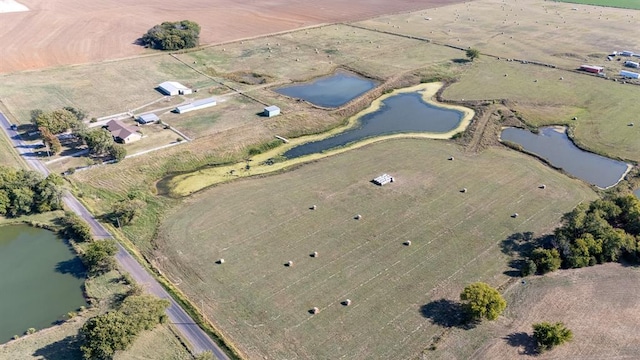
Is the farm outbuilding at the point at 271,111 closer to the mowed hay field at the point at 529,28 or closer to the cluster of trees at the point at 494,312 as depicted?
the cluster of trees at the point at 494,312

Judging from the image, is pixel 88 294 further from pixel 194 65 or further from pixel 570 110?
pixel 570 110

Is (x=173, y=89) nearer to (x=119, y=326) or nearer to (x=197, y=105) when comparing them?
(x=197, y=105)

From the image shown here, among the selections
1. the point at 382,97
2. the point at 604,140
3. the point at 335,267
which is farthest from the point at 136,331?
the point at 604,140

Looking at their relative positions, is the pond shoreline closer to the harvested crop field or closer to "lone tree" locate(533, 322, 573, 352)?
"lone tree" locate(533, 322, 573, 352)

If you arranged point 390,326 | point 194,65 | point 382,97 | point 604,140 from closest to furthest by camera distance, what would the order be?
point 390,326, point 604,140, point 382,97, point 194,65

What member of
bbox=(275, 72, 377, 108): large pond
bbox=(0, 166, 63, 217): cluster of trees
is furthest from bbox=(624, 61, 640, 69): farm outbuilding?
bbox=(0, 166, 63, 217): cluster of trees

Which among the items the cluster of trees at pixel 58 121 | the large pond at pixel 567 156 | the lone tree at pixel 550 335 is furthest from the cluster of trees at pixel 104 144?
the large pond at pixel 567 156
